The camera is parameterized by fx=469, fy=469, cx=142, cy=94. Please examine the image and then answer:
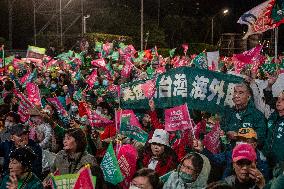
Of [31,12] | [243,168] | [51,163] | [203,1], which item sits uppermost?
[203,1]

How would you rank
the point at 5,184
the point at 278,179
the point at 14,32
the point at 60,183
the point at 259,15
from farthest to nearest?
the point at 14,32, the point at 259,15, the point at 5,184, the point at 60,183, the point at 278,179

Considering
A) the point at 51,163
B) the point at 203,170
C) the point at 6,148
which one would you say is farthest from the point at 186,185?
the point at 6,148

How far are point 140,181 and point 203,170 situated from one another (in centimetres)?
59

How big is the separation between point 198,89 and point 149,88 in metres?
0.82

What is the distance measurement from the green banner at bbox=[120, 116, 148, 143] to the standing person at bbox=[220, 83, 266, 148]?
106cm

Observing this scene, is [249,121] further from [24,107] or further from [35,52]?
[35,52]

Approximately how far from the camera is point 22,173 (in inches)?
178

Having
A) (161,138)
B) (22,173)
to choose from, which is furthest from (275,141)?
(22,173)

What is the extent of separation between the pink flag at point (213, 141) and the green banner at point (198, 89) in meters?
0.67

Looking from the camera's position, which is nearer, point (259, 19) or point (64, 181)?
point (64, 181)

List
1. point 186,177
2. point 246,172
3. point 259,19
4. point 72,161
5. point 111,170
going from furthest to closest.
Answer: point 259,19 → point 72,161 → point 111,170 → point 186,177 → point 246,172

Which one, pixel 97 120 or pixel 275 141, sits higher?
pixel 275 141

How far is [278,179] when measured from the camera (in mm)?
3172

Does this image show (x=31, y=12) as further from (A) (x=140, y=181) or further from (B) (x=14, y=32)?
(A) (x=140, y=181)
